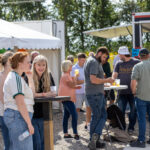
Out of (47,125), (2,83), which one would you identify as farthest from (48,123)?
(2,83)

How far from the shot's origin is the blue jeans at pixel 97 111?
5.19 m

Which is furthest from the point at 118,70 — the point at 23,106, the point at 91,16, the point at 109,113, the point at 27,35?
the point at 91,16

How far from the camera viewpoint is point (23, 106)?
2.99 m

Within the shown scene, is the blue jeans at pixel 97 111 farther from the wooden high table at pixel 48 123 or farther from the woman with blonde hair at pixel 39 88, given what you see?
the wooden high table at pixel 48 123

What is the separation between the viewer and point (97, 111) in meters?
5.22

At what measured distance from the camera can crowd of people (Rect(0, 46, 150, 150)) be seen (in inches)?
119

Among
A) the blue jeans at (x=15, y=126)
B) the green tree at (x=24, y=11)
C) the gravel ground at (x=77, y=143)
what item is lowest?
the gravel ground at (x=77, y=143)

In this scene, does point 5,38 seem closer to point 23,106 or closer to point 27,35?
point 27,35

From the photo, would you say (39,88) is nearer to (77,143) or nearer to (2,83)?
(2,83)

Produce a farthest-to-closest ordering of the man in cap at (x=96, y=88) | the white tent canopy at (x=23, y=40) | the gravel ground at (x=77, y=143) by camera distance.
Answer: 1. the white tent canopy at (x=23, y=40)
2. the gravel ground at (x=77, y=143)
3. the man in cap at (x=96, y=88)

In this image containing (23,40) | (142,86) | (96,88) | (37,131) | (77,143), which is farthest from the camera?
(23,40)

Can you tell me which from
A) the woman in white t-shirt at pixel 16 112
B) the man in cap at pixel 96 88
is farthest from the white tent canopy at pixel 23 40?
the woman in white t-shirt at pixel 16 112

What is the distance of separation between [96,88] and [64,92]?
86cm

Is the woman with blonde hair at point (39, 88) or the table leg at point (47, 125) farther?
the woman with blonde hair at point (39, 88)
